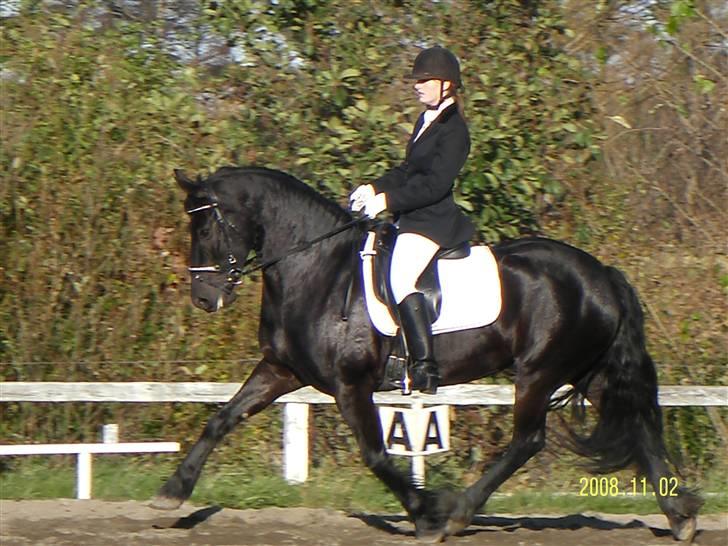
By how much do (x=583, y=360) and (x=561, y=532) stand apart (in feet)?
3.20

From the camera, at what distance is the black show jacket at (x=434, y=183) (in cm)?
598

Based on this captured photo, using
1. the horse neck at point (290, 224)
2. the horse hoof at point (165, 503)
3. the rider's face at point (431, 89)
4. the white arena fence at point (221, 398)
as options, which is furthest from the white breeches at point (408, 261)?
the white arena fence at point (221, 398)

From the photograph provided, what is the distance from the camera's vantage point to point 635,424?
6449mm

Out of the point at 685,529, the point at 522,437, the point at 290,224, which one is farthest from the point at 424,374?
the point at 685,529

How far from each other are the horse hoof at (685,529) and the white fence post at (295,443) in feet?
8.75

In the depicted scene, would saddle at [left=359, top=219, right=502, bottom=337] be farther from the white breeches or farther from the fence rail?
the fence rail

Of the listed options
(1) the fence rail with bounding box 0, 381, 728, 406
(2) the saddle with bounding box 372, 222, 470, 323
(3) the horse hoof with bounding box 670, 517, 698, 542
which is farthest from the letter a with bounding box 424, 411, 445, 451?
(3) the horse hoof with bounding box 670, 517, 698, 542

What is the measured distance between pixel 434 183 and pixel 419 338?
0.81 metres

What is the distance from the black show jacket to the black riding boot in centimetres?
38

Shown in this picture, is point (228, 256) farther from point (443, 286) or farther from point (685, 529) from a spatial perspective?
point (685, 529)

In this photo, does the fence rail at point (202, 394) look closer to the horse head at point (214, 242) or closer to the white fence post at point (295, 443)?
the white fence post at point (295, 443)

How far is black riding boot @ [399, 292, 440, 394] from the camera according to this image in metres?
5.96

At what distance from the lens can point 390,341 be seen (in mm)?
6074

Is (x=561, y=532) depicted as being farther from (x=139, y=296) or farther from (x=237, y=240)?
(x=139, y=296)
